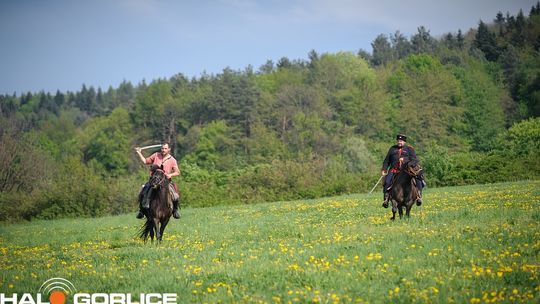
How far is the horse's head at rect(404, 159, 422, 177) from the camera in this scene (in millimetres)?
20891

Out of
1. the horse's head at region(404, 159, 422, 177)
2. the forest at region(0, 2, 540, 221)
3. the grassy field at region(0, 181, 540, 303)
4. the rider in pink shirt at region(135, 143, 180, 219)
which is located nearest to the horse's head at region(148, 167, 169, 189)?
the rider in pink shirt at region(135, 143, 180, 219)

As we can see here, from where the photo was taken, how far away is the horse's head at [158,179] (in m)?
18.8

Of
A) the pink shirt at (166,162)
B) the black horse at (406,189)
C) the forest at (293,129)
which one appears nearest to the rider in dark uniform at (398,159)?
the black horse at (406,189)

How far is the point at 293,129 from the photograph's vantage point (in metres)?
107

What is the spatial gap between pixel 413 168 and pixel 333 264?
8968 mm

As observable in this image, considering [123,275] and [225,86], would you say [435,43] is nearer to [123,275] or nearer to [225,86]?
[225,86]

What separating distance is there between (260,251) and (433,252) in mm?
4297

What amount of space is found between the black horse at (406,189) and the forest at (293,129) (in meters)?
32.0

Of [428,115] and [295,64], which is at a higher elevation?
[295,64]

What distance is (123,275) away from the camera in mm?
13234

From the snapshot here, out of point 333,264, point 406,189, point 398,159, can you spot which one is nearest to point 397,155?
point 398,159

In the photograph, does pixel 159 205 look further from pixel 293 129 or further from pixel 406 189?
pixel 293 129

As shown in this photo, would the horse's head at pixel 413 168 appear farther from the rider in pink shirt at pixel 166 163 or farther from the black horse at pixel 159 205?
the black horse at pixel 159 205

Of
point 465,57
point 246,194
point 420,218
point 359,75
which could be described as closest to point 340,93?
point 359,75
